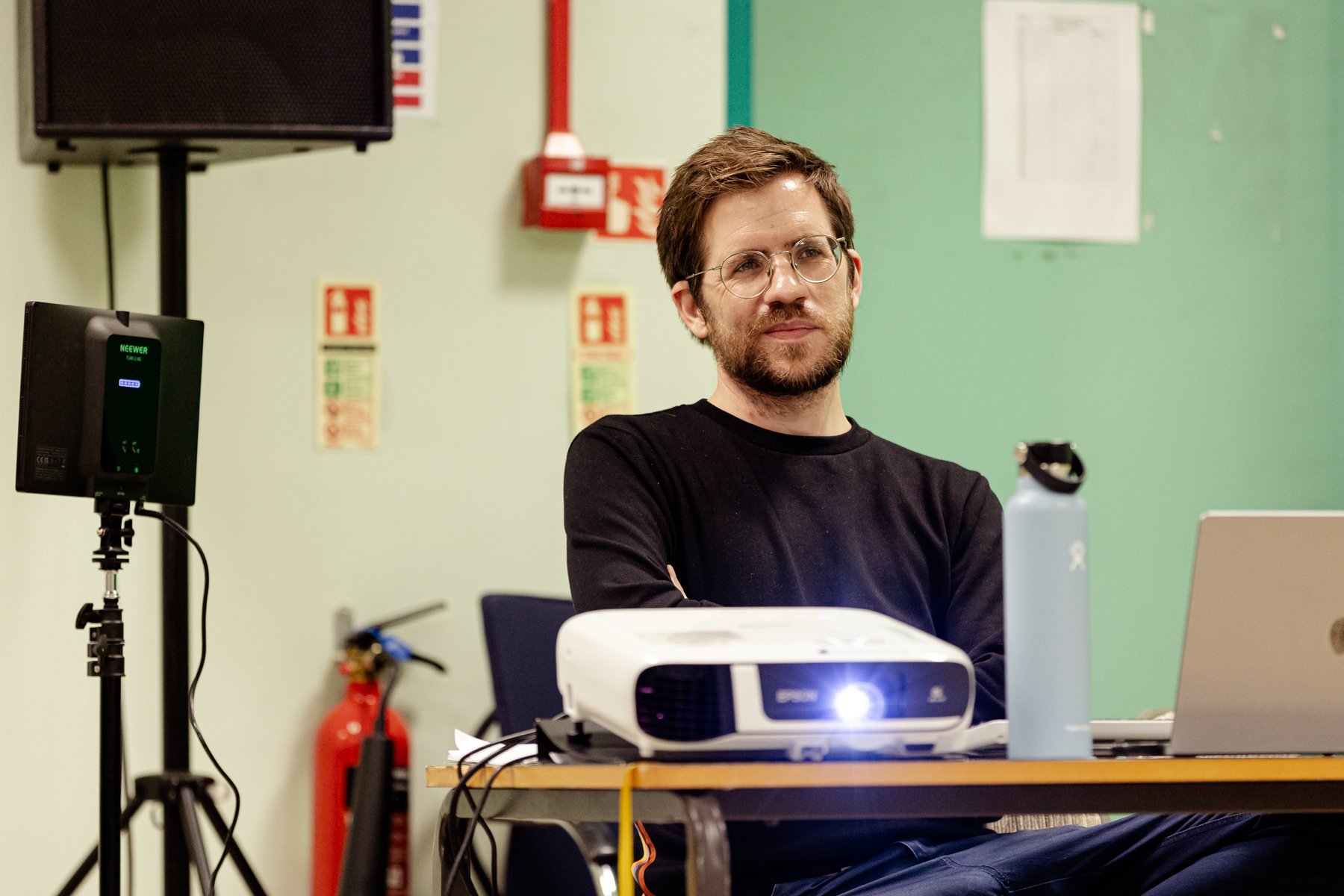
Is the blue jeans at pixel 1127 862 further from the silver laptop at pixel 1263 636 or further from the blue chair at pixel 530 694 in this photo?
the blue chair at pixel 530 694

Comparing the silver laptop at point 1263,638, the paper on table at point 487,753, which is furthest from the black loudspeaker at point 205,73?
the silver laptop at point 1263,638

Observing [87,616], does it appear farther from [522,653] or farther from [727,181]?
[727,181]

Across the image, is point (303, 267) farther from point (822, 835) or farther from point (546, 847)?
point (822, 835)

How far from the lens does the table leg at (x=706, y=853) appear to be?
96 centimetres

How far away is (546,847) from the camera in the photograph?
8.23 ft

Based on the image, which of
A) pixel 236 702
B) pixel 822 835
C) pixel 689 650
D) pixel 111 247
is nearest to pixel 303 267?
pixel 111 247

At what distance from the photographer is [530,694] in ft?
8.00

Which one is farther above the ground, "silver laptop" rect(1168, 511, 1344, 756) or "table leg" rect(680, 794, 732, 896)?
"silver laptop" rect(1168, 511, 1344, 756)

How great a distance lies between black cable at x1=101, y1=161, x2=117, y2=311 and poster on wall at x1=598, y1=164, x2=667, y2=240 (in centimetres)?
90

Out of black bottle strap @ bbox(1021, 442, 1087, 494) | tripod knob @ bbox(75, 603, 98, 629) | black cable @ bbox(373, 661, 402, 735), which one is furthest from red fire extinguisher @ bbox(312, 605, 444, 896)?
black bottle strap @ bbox(1021, 442, 1087, 494)

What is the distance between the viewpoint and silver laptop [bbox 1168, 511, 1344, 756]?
1.03 m

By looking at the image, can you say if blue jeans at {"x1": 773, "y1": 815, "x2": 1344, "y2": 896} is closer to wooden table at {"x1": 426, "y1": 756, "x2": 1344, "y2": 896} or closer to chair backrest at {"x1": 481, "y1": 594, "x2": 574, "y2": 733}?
wooden table at {"x1": 426, "y1": 756, "x2": 1344, "y2": 896}

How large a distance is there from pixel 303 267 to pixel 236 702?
31.9 inches

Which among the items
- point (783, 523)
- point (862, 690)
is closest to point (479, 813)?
point (862, 690)
